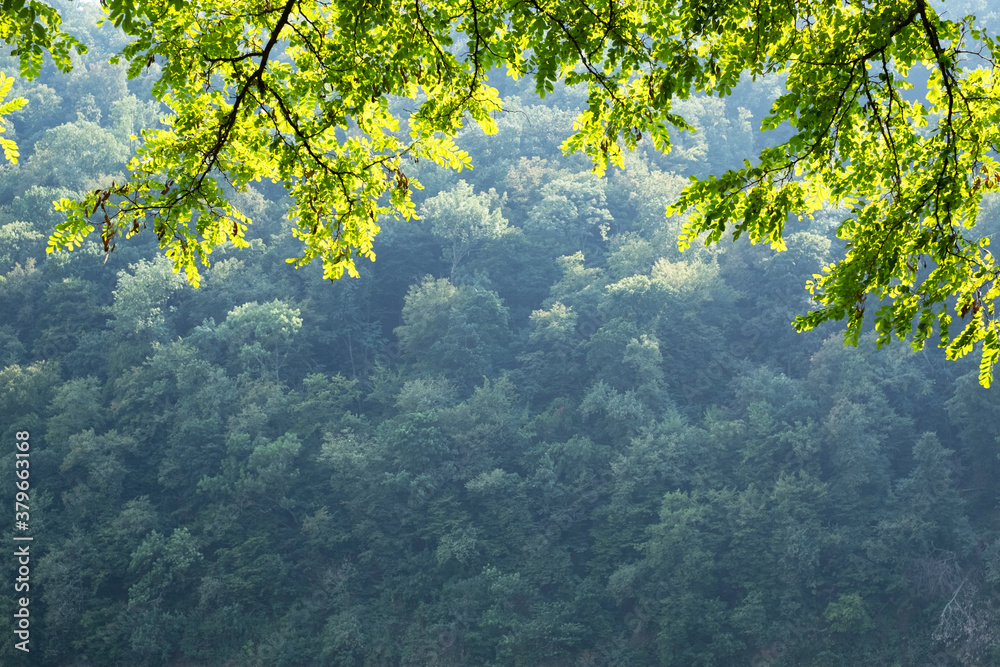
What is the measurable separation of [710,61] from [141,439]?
25644mm

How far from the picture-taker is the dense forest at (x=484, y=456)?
20.1 meters

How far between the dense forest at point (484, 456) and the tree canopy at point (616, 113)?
53.3ft

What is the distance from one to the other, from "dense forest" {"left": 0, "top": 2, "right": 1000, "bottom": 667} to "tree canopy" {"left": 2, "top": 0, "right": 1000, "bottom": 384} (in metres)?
16.2

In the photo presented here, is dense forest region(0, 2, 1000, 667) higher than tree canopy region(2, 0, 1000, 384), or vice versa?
dense forest region(0, 2, 1000, 667)

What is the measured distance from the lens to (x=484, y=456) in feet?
80.8

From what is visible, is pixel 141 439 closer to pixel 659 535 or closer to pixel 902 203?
pixel 659 535

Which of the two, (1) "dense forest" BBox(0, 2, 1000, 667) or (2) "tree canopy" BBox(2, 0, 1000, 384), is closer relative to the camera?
(2) "tree canopy" BBox(2, 0, 1000, 384)

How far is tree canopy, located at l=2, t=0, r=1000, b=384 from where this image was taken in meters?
3.48

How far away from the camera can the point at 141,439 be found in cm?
2570

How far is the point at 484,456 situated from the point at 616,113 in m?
21.3

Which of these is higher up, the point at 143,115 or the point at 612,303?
the point at 143,115

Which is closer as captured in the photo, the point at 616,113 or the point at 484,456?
the point at 616,113

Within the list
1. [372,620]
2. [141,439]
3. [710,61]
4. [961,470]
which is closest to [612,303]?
[961,470]

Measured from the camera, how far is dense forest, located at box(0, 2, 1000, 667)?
2014cm
